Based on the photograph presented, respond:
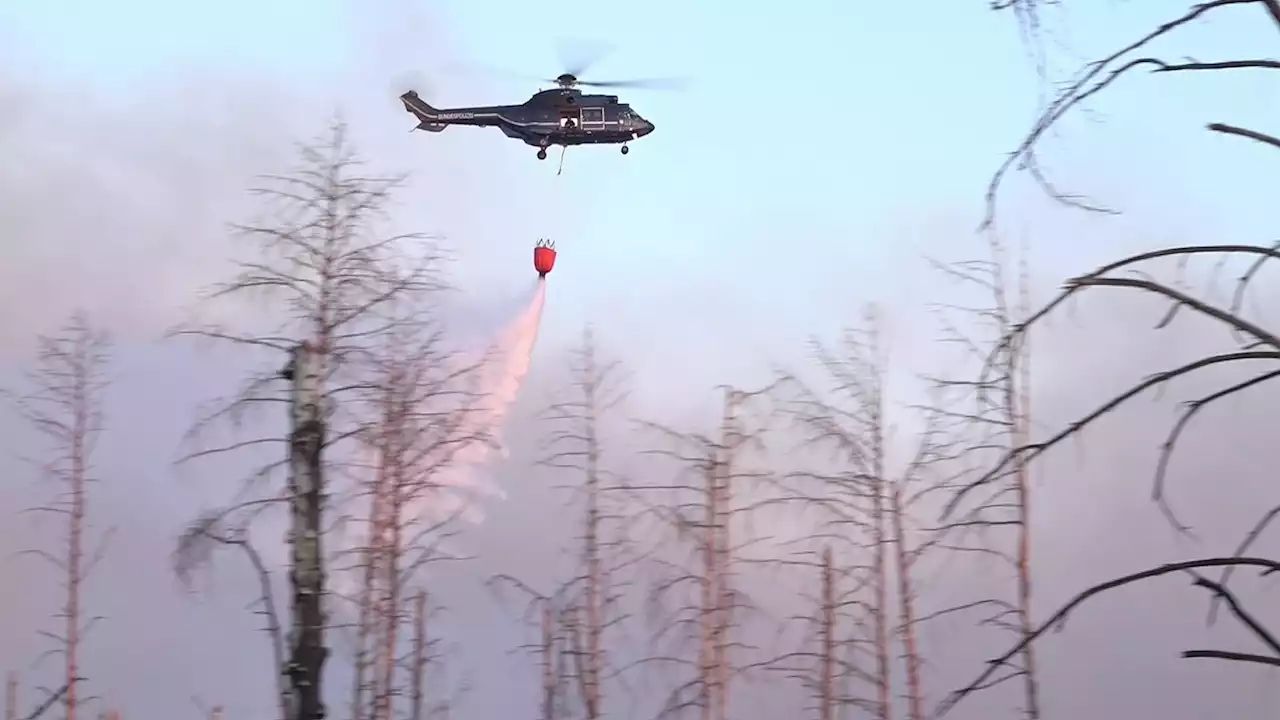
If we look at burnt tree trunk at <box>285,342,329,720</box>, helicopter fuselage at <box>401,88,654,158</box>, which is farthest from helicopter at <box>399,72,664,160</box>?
burnt tree trunk at <box>285,342,329,720</box>

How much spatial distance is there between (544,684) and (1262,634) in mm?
23771

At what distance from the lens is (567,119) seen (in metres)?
28.2

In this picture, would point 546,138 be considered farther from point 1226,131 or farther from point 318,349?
point 1226,131

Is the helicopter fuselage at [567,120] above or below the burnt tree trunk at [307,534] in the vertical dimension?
above

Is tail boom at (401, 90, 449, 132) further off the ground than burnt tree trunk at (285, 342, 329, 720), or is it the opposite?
tail boom at (401, 90, 449, 132)

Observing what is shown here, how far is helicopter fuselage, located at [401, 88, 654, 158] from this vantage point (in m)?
28.0

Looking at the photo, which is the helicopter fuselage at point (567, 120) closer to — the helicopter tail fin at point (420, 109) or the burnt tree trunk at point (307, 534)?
the helicopter tail fin at point (420, 109)

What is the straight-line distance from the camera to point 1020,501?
50.8 feet

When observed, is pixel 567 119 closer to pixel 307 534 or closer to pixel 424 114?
pixel 424 114

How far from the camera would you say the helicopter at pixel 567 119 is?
91.9 feet

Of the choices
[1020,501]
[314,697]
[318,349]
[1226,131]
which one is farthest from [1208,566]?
[1020,501]

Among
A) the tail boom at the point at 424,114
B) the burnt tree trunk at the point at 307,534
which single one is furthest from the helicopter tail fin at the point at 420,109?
the burnt tree trunk at the point at 307,534

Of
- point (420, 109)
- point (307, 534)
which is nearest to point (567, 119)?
point (420, 109)

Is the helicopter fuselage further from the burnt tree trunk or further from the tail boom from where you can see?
the burnt tree trunk
